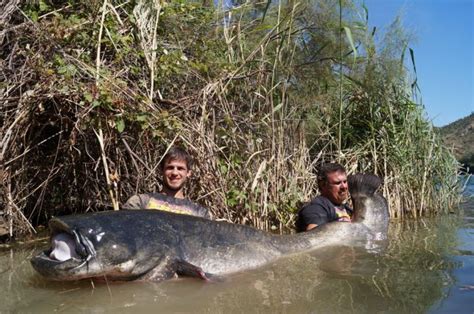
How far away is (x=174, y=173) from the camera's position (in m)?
4.54

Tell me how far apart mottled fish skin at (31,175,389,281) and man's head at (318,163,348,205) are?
0.77 metres

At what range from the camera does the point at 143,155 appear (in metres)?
5.36

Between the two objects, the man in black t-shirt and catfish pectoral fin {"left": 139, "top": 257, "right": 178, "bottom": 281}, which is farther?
the man in black t-shirt

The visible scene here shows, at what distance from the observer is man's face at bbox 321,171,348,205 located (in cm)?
542

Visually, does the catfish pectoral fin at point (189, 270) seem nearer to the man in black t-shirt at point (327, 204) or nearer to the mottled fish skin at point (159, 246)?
the mottled fish skin at point (159, 246)

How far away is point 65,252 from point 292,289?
1.55 metres

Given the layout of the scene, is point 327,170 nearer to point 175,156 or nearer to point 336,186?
point 336,186

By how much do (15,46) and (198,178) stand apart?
92.8 inches

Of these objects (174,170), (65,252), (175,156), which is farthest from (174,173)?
(65,252)

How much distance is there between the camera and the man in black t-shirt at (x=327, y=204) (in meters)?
5.24

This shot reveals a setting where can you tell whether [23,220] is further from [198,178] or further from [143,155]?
[198,178]

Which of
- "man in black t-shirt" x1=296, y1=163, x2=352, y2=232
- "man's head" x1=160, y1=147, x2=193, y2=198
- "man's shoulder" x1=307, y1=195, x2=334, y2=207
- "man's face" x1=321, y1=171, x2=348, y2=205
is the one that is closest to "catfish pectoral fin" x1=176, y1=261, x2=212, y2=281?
"man's head" x1=160, y1=147, x2=193, y2=198

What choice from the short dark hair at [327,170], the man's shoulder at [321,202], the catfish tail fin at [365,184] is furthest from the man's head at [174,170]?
the catfish tail fin at [365,184]

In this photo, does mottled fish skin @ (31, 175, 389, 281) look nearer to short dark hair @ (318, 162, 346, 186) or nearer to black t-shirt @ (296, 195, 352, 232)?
black t-shirt @ (296, 195, 352, 232)
